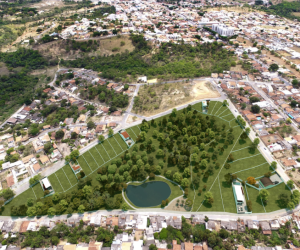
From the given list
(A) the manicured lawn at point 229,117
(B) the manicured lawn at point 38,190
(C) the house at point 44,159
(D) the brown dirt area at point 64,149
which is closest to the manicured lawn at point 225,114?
(A) the manicured lawn at point 229,117

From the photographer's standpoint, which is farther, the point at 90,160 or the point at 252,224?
the point at 90,160

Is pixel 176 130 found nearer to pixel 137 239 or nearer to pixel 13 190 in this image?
pixel 137 239

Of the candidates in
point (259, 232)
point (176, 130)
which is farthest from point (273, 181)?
point (176, 130)

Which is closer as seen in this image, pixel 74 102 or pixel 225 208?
pixel 225 208

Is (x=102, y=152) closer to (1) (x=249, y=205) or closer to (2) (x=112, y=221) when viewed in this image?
(2) (x=112, y=221)

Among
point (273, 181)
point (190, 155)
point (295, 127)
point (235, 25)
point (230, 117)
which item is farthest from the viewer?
point (235, 25)

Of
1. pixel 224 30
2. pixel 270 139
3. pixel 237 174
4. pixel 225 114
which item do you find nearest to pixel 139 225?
pixel 237 174
